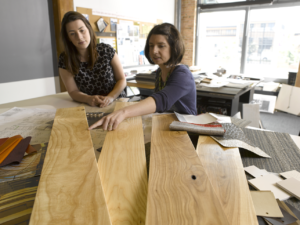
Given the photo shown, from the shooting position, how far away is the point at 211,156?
0.78 metres

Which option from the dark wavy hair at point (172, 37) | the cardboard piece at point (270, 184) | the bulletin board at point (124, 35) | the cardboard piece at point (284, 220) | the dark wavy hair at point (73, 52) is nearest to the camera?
the cardboard piece at point (284, 220)

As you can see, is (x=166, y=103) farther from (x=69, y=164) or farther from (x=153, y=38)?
(x=69, y=164)

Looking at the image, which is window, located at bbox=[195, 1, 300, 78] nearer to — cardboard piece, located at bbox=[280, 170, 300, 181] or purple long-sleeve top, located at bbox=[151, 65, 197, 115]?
purple long-sleeve top, located at bbox=[151, 65, 197, 115]

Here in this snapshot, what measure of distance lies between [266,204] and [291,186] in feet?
0.46

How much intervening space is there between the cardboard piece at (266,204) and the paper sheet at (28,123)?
811 millimetres

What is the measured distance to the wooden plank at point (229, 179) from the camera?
0.54m

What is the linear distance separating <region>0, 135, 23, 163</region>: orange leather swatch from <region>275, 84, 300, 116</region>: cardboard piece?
4.52m

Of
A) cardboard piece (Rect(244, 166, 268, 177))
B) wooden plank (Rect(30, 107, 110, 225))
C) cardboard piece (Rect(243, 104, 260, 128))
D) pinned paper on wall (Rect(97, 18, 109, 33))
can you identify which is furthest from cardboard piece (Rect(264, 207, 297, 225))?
pinned paper on wall (Rect(97, 18, 109, 33))

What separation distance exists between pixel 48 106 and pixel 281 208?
134 cm

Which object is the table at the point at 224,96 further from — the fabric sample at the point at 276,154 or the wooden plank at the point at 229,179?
the wooden plank at the point at 229,179

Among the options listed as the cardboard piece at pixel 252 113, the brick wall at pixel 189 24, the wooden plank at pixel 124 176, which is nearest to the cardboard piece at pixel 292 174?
the wooden plank at pixel 124 176

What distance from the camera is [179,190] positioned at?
568 millimetres

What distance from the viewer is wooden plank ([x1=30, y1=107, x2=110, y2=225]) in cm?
47

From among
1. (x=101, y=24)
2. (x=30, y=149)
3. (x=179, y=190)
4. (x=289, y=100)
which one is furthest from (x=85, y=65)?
(x=289, y=100)
